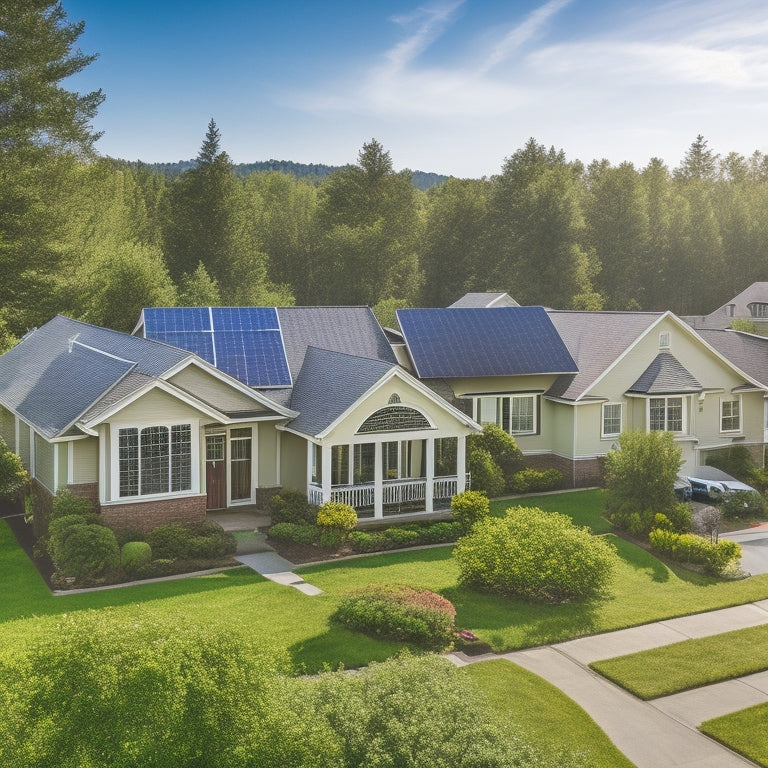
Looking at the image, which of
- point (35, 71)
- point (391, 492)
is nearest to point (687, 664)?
point (391, 492)

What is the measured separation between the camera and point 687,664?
15570 millimetres

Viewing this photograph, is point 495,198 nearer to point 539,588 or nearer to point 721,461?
point 721,461

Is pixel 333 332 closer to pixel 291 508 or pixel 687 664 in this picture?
pixel 291 508

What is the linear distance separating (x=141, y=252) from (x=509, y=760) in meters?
40.8

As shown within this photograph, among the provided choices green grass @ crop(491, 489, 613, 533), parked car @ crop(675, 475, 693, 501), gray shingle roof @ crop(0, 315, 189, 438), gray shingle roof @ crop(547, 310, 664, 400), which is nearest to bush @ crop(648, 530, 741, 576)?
green grass @ crop(491, 489, 613, 533)

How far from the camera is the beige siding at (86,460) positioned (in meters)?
21.1

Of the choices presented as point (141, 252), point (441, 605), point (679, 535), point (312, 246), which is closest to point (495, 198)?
point (312, 246)

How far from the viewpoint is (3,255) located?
34875 mm

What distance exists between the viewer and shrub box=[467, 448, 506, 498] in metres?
27.1

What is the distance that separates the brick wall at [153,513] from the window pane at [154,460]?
1.24 ft

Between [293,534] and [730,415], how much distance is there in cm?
1876

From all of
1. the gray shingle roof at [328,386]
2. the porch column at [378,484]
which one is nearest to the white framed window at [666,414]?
the gray shingle roof at [328,386]

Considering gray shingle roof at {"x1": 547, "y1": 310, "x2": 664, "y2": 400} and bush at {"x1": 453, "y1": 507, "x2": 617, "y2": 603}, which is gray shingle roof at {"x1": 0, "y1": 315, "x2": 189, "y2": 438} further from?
gray shingle roof at {"x1": 547, "y1": 310, "x2": 664, "y2": 400}

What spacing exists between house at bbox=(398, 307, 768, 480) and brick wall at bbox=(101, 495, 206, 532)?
10.2 m
